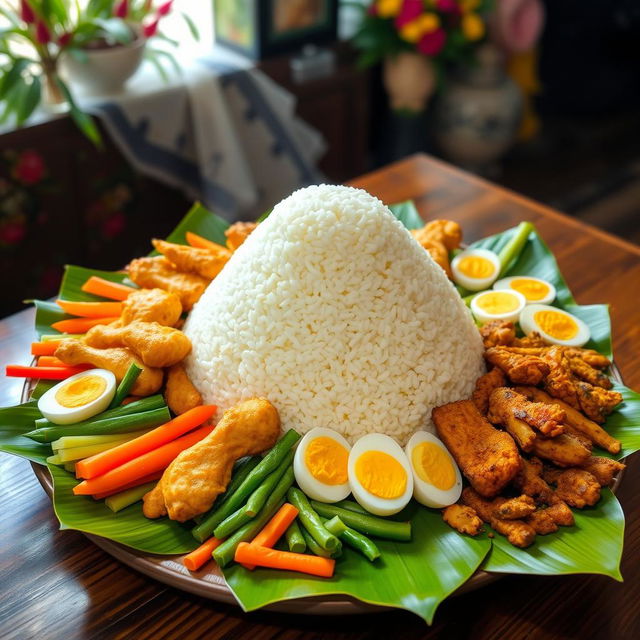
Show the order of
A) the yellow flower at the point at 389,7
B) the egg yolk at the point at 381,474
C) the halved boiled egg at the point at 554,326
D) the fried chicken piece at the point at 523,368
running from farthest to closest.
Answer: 1. the yellow flower at the point at 389,7
2. the halved boiled egg at the point at 554,326
3. the fried chicken piece at the point at 523,368
4. the egg yolk at the point at 381,474

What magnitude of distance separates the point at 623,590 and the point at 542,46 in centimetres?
523

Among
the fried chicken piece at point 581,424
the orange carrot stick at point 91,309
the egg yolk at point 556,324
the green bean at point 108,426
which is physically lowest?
the egg yolk at point 556,324

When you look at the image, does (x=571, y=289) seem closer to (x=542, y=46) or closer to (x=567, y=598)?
(x=567, y=598)

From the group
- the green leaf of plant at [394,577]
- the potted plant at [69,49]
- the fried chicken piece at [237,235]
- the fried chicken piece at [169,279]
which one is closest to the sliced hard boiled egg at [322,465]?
the green leaf of plant at [394,577]

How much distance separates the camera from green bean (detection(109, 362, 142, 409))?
192 centimetres

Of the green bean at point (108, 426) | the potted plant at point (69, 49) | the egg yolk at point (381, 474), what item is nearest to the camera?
the egg yolk at point (381, 474)

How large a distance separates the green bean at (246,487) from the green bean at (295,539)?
13 cm

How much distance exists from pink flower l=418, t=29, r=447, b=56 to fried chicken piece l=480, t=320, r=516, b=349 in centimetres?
296

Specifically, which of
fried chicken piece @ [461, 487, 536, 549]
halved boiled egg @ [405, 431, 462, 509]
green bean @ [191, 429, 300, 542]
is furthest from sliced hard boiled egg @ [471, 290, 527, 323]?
green bean @ [191, 429, 300, 542]

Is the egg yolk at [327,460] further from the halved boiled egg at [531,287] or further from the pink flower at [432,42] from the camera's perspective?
the pink flower at [432,42]

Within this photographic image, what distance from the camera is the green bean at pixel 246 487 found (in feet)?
5.46

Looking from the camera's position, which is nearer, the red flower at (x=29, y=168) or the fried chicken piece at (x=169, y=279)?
the fried chicken piece at (x=169, y=279)

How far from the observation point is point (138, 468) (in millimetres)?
1771

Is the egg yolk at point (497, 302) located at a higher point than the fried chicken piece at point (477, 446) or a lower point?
lower
